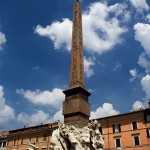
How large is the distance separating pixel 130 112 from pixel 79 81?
18185 millimetres

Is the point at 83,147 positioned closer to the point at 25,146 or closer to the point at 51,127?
the point at 51,127

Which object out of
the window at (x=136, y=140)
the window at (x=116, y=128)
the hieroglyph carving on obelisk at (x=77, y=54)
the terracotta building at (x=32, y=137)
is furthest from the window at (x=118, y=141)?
the hieroglyph carving on obelisk at (x=77, y=54)

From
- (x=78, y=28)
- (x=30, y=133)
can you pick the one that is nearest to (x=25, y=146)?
(x=30, y=133)

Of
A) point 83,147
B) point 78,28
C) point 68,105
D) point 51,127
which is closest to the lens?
point 83,147

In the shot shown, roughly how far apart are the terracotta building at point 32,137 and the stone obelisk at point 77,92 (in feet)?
68.9

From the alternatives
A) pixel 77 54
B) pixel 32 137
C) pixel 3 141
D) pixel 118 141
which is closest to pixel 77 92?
pixel 77 54

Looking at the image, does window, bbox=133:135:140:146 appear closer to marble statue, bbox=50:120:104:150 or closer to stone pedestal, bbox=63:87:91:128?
stone pedestal, bbox=63:87:91:128

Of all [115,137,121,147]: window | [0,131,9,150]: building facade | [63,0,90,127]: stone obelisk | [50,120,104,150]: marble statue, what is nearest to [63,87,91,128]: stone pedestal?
[63,0,90,127]: stone obelisk

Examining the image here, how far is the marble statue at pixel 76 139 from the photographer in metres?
10.5

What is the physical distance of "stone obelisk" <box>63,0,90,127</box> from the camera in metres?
11.2

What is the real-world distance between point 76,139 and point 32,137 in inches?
984

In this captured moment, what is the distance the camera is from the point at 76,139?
10547 mm

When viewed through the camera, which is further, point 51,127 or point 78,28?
point 51,127

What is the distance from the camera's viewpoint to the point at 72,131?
1066cm
